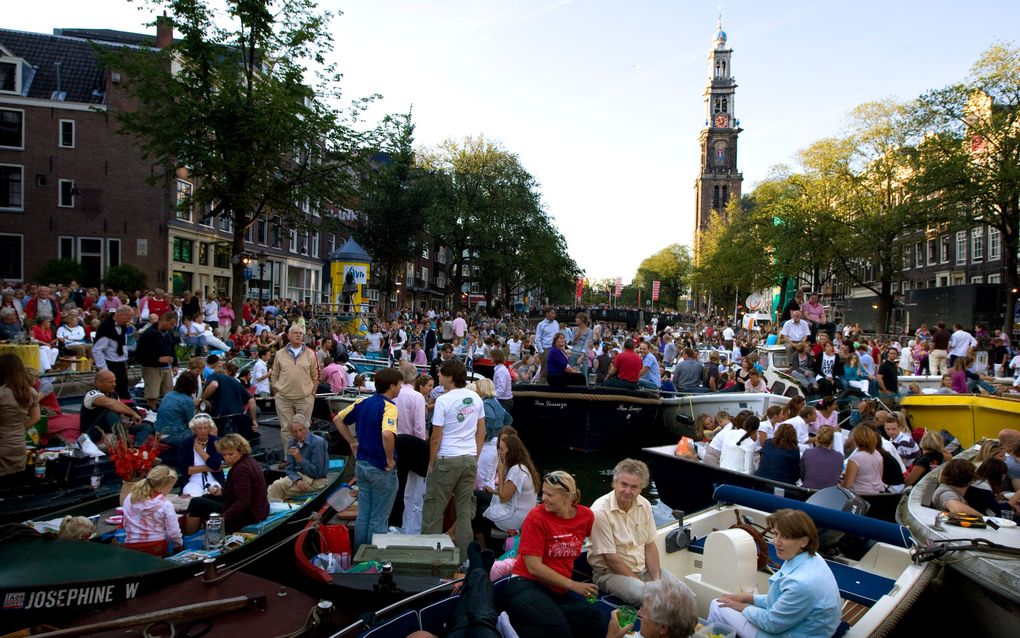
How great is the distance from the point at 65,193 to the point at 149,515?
31.3 m

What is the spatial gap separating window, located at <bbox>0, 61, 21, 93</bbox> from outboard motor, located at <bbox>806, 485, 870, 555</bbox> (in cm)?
3581

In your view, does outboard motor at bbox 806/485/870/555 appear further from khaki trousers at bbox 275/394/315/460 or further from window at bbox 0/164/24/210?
window at bbox 0/164/24/210

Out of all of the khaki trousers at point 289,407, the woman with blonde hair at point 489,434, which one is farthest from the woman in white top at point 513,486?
the khaki trousers at point 289,407

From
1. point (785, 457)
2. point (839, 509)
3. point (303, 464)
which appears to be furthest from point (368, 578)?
point (785, 457)

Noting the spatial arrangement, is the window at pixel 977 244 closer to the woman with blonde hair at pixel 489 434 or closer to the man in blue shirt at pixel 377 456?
the woman with blonde hair at pixel 489 434

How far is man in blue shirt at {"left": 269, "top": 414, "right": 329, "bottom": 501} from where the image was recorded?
7.98 metres

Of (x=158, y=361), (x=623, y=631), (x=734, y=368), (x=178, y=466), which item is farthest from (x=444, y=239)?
(x=623, y=631)

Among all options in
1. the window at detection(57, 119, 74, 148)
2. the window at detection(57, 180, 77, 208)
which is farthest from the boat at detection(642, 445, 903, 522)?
the window at detection(57, 119, 74, 148)

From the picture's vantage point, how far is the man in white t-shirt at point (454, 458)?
6.62 metres

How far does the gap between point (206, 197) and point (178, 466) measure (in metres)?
14.4

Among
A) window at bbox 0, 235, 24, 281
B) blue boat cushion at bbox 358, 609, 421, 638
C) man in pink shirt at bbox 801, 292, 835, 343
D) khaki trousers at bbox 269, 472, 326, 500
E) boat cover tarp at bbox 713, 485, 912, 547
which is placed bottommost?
khaki trousers at bbox 269, 472, 326, 500

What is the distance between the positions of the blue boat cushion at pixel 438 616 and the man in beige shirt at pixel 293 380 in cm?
540

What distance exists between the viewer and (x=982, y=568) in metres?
5.34

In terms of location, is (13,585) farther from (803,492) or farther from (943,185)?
(943,185)
